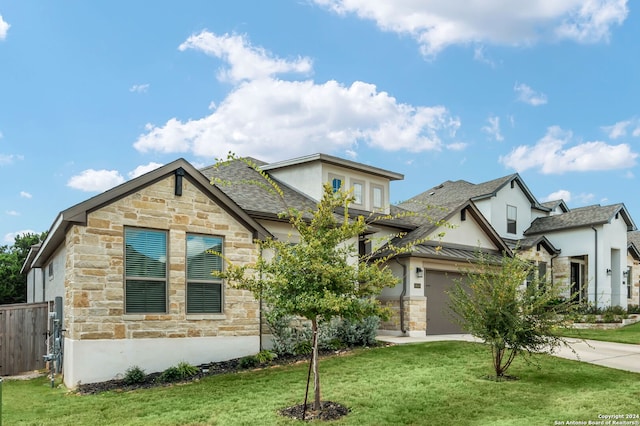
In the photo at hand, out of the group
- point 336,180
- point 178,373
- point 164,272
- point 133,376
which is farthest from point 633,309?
point 133,376

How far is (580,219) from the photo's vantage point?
27.0 m

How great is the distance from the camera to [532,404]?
8.73 metres

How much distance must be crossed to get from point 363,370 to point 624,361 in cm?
639

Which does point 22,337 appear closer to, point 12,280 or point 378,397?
point 378,397

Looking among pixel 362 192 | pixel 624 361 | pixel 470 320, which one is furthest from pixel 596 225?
pixel 470 320

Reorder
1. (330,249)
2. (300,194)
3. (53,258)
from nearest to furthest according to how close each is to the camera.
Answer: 1. (330,249)
2. (53,258)
3. (300,194)

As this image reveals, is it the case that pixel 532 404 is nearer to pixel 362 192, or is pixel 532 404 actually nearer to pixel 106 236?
pixel 106 236

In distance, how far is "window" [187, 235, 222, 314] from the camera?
12758mm

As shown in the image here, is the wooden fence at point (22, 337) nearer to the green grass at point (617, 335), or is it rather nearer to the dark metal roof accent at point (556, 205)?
the green grass at point (617, 335)

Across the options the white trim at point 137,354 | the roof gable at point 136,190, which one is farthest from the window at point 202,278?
the roof gable at point 136,190

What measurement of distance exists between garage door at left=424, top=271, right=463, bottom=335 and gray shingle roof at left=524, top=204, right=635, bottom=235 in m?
10.5

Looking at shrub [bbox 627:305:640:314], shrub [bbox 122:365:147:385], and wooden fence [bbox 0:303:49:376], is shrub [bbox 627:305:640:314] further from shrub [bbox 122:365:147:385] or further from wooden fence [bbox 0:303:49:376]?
wooden fence [bbox 0:303:49:376]

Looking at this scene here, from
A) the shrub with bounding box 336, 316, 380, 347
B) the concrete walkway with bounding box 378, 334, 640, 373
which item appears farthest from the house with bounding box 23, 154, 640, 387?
the shrub with bounding box 336, 316, 380, 347

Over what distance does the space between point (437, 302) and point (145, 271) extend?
10674 mm
